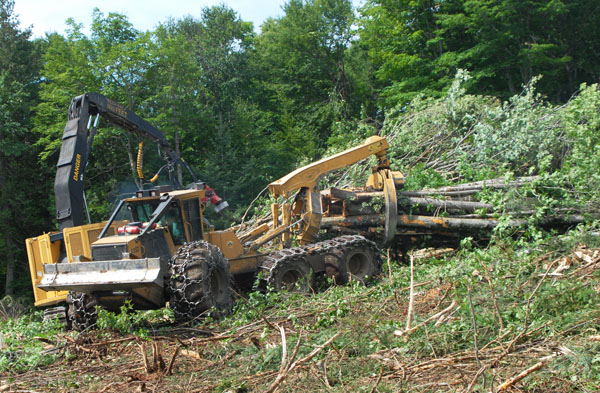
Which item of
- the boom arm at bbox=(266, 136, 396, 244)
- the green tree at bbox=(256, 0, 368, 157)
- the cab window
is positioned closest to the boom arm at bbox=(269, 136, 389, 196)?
the boom arm at bbox=(266, 136, 396, 244)

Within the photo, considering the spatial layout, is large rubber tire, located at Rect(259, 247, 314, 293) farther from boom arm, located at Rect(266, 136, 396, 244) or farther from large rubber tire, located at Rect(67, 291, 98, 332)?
large rubber tire, located at Rect(67, 291, 98, 332)

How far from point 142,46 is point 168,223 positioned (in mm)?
16449

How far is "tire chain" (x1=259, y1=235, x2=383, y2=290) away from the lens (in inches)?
367

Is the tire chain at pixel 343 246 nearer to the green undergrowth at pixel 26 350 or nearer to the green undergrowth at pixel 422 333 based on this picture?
the green undergrowth at pixel 422 333

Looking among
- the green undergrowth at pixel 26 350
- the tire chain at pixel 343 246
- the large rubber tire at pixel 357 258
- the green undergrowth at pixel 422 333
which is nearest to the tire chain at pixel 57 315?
the green undergrowth at pixel 26 350

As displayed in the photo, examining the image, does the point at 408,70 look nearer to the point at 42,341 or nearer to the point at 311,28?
the point at 311,28

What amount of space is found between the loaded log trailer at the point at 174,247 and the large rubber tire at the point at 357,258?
0.02 metres

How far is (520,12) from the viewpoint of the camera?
82.1ft

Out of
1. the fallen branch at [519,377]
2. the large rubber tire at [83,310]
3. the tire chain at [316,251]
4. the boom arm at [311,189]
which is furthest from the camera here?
the boom arm at [311,189]

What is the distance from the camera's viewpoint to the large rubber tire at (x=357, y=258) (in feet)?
32.2

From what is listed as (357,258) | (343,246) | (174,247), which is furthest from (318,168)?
(174,247)

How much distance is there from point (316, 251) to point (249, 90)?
22.9 metres

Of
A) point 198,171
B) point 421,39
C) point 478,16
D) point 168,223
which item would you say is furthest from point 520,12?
point 168,223

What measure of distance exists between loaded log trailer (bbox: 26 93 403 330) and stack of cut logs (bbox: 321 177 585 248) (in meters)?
0.35
